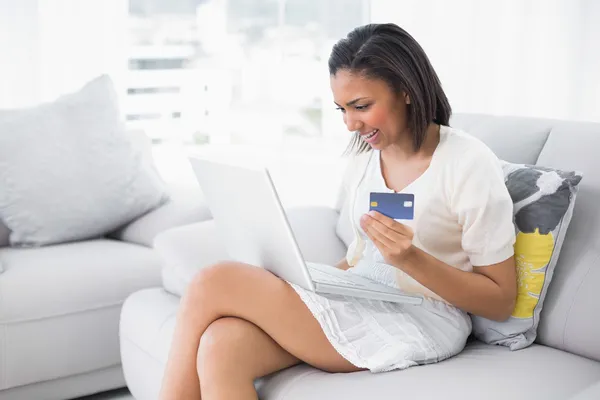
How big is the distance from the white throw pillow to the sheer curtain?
6.04 ft

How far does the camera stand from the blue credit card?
5.22 ft

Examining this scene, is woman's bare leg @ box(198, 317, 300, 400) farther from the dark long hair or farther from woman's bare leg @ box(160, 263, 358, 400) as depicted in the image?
the dark long hair

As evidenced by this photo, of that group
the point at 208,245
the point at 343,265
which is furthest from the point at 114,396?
the point at 343,265

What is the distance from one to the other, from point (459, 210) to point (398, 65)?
33 cm

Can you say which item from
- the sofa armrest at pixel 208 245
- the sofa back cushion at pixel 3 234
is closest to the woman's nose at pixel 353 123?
the sofa armrest at pixel 208 245

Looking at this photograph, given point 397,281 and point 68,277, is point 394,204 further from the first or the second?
point 68,277

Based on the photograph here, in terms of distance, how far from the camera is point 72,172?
2.76m

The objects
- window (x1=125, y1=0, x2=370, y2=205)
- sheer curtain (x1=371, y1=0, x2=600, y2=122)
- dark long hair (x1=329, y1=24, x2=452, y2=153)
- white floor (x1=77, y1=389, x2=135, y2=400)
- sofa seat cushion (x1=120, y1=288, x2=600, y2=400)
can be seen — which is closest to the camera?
sofa seat cushion (x1=120, y1=288, x2=600, y2=400)

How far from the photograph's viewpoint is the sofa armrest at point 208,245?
2.20 meters

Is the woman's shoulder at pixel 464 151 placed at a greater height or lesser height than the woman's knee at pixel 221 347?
greater

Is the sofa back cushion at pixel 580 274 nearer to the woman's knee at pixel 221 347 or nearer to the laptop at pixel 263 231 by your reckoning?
the laptop at pixel 263 231

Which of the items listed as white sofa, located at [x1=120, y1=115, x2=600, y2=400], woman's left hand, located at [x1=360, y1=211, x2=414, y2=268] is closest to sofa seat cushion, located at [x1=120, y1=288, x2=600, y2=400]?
white sofa, located at [x1=120, y1=115, x2=600, y2=400]

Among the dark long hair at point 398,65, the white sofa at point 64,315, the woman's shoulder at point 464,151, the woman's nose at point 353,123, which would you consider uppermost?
the dark long hair at point 398,65

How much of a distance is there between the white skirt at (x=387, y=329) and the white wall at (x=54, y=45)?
2.23 meters
